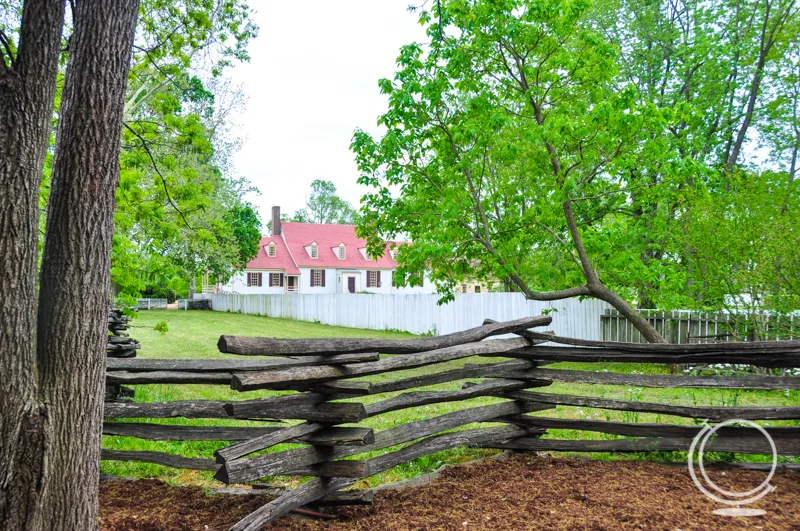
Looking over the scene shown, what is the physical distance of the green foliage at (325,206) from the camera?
59281mm

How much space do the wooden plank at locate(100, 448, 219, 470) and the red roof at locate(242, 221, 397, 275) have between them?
3831cm

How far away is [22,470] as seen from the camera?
2365 millimetres

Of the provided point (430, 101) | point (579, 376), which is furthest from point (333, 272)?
point (579, 376)

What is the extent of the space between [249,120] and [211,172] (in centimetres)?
443

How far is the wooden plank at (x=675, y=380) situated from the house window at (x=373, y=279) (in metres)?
40.7

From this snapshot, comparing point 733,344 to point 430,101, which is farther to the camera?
point 430,101

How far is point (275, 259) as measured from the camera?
138 ft

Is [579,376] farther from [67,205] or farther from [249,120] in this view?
[249,120]

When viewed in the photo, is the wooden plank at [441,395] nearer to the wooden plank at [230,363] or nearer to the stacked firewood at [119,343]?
the wooden plank at [230,363]

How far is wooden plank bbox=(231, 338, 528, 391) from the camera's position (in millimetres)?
2957

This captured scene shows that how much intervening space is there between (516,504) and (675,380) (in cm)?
173

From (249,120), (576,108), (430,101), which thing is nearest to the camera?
(576,108)

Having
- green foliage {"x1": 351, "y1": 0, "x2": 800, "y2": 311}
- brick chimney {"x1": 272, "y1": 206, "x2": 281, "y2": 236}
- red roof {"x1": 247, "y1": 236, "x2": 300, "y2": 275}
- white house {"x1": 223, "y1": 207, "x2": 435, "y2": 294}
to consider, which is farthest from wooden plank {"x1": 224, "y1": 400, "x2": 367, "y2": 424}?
brick chimney {"x1": 272, "y1": 206, "x2": 281, "y2": 236}

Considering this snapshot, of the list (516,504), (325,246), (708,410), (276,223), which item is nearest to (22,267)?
(516,504)
